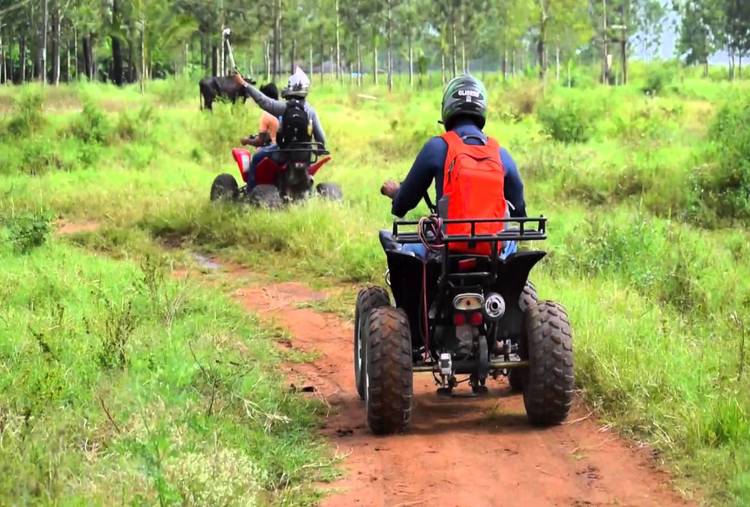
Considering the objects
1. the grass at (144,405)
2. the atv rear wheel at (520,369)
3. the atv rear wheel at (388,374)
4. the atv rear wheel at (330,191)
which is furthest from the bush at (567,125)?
the atv rear wheel at (388,374)

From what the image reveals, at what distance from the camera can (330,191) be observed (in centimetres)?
1377

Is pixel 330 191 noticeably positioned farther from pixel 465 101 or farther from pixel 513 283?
pixel 513 283

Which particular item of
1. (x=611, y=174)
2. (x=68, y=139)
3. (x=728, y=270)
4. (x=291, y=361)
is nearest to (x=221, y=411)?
(x=291, y=361)

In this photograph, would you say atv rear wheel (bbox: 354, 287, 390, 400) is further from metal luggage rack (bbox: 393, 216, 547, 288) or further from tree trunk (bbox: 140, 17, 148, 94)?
tree trunk (bbox: 140, 17, 148, 94)

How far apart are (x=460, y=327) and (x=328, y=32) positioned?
60988mm

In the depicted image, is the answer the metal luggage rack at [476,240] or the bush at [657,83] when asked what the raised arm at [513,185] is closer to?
the metal luggage rack at [476,240]

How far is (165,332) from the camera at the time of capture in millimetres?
7055

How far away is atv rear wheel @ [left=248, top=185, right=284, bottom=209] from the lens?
13.0 metres

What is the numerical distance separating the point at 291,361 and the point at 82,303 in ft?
6.03

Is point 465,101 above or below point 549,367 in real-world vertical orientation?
above

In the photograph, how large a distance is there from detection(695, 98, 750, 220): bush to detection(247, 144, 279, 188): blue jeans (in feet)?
19.5

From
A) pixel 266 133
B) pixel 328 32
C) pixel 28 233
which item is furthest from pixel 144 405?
pixel 328 32

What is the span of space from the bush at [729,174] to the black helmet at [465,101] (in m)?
8.21

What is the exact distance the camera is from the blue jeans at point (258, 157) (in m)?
13.4
